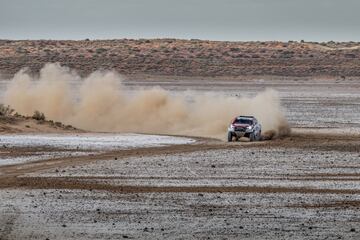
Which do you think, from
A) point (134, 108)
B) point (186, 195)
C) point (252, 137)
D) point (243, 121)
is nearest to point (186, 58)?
point (134, 108)

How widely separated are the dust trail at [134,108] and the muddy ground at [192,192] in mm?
10629

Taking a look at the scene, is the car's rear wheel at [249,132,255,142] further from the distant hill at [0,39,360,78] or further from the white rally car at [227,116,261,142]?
the distant hill at [0,39,360,78]

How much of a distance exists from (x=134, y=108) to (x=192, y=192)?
35.2 metres

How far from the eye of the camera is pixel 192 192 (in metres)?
29.0

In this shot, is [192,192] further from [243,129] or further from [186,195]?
[243,129]

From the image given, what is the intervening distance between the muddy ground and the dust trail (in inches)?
418

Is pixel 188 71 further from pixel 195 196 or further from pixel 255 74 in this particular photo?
pixel 195 196

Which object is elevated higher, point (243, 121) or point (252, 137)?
point (243, 121)

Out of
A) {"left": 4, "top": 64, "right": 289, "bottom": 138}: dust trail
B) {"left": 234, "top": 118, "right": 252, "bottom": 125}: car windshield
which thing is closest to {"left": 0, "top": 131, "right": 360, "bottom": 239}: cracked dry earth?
{"left": 234, "top": 118, "right": 252, "bottom": 125}: car windshield

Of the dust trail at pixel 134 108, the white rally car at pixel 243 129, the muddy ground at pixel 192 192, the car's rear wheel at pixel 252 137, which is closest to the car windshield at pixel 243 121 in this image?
the white rally car at pixel 243 129

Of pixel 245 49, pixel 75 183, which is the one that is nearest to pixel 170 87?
pixel 245 49

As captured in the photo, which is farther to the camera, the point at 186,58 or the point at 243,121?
the point at 186,58

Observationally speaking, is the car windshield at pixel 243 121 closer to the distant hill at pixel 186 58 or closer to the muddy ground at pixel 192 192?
the muddy ground at pixel 192 192

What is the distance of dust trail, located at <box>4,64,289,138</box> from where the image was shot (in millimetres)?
58562
